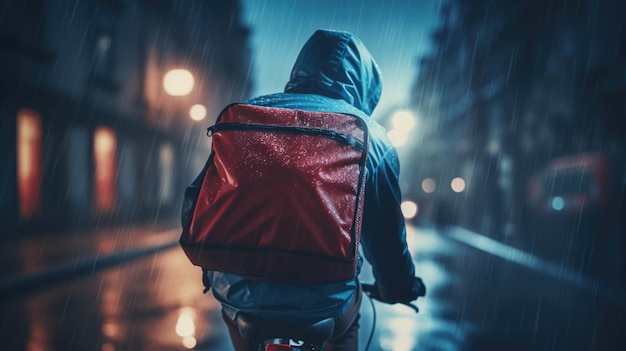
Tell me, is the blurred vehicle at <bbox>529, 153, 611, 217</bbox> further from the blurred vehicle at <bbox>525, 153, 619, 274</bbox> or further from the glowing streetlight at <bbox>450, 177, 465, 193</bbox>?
the glowing streetlight at <bbox>450, 177, 465, 193</bbox>

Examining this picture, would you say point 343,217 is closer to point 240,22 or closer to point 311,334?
point 311,334

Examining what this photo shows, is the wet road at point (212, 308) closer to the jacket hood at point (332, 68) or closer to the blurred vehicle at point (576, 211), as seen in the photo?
the blurred vehicle at point (576, 211)

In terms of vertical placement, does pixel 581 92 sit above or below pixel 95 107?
above

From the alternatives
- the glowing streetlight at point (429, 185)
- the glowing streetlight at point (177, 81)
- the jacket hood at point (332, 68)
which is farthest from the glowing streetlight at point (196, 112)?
the glowing streetlight at point (429, 185)

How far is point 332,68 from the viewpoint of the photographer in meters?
1.94

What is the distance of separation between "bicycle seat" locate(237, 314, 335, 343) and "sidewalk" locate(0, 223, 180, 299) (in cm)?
675

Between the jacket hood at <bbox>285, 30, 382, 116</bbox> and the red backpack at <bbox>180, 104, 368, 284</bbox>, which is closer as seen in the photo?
the red backpack at <bbox>180, 104, 368, 284</bbox>

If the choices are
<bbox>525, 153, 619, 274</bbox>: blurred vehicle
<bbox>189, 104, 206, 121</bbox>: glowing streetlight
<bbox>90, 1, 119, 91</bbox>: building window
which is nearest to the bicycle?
<bbox>525, 153, 619, 274</bbox>: blurred vehicle

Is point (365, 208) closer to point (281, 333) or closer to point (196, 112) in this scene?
point (281, 333)

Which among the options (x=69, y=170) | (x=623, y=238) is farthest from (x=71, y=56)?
(x=623, y=238)

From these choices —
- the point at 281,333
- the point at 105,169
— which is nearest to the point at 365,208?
the point at 281,333

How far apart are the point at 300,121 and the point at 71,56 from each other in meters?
15.6

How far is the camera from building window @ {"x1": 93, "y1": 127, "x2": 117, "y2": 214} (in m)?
16.1

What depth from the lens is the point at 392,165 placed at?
169cm
